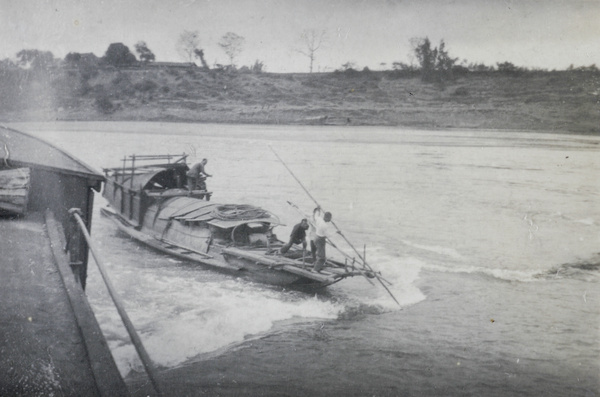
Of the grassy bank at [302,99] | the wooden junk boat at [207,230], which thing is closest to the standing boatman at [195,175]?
the wooden junk boat at [207,230]

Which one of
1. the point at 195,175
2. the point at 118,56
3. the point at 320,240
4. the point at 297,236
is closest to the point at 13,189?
the point at 320,240

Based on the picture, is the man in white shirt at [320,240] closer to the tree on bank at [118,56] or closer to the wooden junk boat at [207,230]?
the wooden junk boat at [207,230]

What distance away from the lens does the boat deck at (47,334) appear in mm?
3498

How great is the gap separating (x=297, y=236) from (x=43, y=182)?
5.78 meters

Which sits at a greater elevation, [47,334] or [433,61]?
[433,61]

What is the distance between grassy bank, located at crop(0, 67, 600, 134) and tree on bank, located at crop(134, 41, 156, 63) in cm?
76

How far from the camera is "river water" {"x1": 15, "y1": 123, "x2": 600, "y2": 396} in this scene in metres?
7.98

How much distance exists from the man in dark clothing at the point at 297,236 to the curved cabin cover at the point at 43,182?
4.80 meters

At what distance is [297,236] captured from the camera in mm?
11891

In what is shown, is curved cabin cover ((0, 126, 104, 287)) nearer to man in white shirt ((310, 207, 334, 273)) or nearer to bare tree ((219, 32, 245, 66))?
man in white shirt ((310, 207, 334, 273))

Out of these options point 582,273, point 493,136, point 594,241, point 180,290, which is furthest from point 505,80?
point 180,290

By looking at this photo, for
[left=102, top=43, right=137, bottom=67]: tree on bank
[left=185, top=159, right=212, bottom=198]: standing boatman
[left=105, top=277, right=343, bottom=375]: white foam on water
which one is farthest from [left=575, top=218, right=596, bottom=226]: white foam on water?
[left=102, top=43, right=137, bottom=67]: tree on bank

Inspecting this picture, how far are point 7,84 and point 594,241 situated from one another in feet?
79.5

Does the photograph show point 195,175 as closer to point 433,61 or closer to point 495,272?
point 495,272
